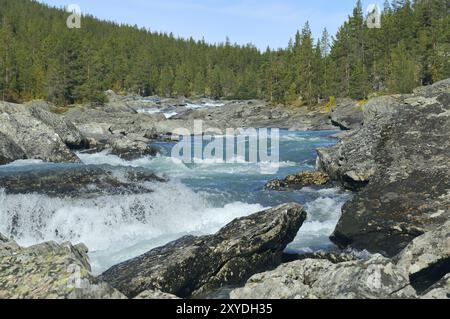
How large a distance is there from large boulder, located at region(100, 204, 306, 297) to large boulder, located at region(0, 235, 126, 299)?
8.79 feet

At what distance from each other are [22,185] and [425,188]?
46.8 ft

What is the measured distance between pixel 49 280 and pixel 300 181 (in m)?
15.6

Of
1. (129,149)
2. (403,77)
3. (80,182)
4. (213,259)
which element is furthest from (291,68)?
(213,259)

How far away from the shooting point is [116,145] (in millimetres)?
30219

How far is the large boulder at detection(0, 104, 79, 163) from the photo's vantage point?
979 inches

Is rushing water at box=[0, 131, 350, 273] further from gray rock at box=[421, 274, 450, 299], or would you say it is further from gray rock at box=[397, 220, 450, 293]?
gray rock at box=[421, 274, 450, 299]

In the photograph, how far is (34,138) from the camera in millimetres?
25469

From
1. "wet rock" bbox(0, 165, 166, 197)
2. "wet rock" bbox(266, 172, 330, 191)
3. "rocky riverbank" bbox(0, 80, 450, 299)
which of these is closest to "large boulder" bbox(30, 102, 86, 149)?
"rocky riverbank" bbox(0, 80, 450, 299)

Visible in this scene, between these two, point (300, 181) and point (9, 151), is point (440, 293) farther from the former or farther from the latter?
point (9, 151)

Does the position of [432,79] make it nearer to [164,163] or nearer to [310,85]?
[310,85]

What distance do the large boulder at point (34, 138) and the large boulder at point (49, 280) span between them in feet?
63.7

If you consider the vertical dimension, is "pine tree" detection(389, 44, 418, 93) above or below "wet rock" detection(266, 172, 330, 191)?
above

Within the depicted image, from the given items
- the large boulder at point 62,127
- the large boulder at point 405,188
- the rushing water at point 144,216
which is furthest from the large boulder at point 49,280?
the large boulder at point 62,127

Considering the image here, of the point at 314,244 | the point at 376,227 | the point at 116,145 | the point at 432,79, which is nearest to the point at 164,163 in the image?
the point at 116,145
